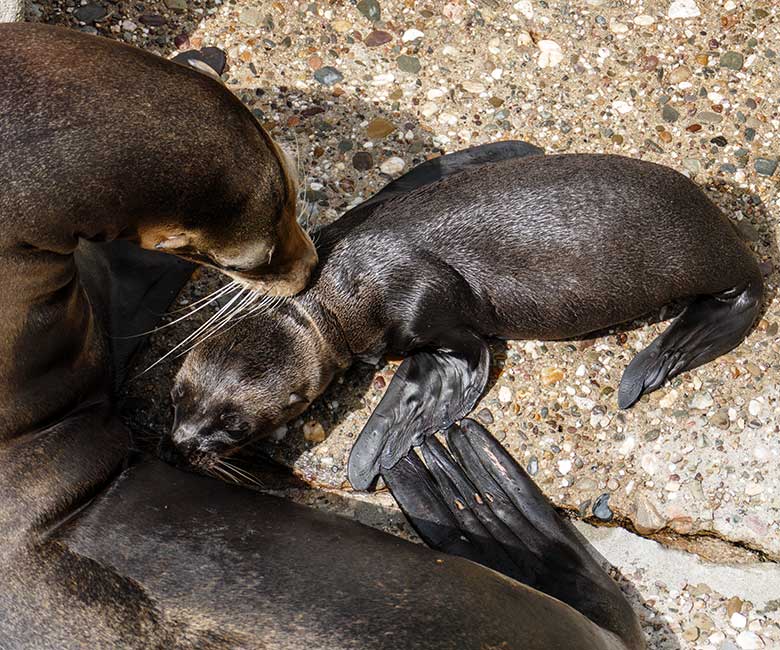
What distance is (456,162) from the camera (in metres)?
4.64

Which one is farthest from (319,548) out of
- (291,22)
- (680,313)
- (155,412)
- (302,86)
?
(291,22)

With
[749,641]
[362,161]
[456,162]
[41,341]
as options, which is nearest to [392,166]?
[362,161]

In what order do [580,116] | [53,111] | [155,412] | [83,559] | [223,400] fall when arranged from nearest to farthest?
[53,111]
[83,559]
[223,400]
[155,412]
[580,116]

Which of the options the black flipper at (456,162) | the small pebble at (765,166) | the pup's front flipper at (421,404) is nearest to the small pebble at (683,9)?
the small pebble at (765,166)

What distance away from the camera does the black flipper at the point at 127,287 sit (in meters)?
4.38

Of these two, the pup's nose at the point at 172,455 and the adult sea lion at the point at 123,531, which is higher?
the adult sea lion at the point at 123,531

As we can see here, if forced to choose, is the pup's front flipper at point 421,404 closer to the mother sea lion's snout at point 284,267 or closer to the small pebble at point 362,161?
the mother sea lion's snout at point 284,267

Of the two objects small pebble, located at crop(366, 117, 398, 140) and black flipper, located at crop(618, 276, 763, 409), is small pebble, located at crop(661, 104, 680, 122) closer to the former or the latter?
black flipper, located at crop(618, 276, 763, 409)

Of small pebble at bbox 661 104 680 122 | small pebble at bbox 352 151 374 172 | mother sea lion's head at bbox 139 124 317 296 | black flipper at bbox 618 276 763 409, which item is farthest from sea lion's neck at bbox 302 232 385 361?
small pebble at bbox 661 104 680 122

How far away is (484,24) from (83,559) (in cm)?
301

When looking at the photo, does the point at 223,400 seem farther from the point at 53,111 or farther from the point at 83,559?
the point at 53,111

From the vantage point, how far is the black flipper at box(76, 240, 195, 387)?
172 inches

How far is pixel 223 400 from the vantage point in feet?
13.3

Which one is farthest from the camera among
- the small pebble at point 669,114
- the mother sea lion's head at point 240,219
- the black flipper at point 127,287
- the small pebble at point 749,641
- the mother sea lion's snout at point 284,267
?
the small pebble at point 669,114
